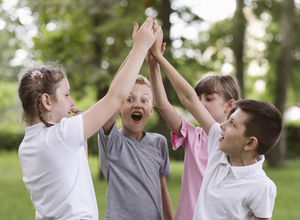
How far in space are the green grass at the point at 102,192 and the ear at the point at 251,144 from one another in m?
4.97

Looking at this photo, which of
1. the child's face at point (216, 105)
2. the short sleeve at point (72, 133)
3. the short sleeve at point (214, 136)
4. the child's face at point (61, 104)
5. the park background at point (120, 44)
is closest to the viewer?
the short sleeve at point (72, 133)

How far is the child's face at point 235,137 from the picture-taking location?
2117mm

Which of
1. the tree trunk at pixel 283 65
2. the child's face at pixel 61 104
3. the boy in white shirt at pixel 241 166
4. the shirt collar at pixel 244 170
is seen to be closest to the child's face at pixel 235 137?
the boy in white shirt at pixel 241 166

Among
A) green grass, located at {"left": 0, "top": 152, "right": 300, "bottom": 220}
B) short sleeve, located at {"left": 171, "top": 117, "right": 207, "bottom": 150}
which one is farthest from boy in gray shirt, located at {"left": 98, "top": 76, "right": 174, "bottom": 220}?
green grass, located at {"left": 0, "top": 152, "right": 300, "bottom": 220}

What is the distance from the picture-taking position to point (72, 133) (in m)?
1.81

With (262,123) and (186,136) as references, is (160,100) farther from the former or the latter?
(262,123)

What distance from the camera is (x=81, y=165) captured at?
1.89m

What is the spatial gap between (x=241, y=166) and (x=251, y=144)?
146 millimetres

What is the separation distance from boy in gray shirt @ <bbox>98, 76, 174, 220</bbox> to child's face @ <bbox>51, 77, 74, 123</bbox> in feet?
1.35

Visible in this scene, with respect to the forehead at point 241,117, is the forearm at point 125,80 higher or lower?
higher

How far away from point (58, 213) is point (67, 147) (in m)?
0.35

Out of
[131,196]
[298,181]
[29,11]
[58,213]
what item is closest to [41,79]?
[58,213]

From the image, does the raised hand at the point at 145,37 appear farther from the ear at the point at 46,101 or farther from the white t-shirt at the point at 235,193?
the white t-shirt at the point at 235,193

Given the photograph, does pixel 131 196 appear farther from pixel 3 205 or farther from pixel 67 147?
pixel 3 205
